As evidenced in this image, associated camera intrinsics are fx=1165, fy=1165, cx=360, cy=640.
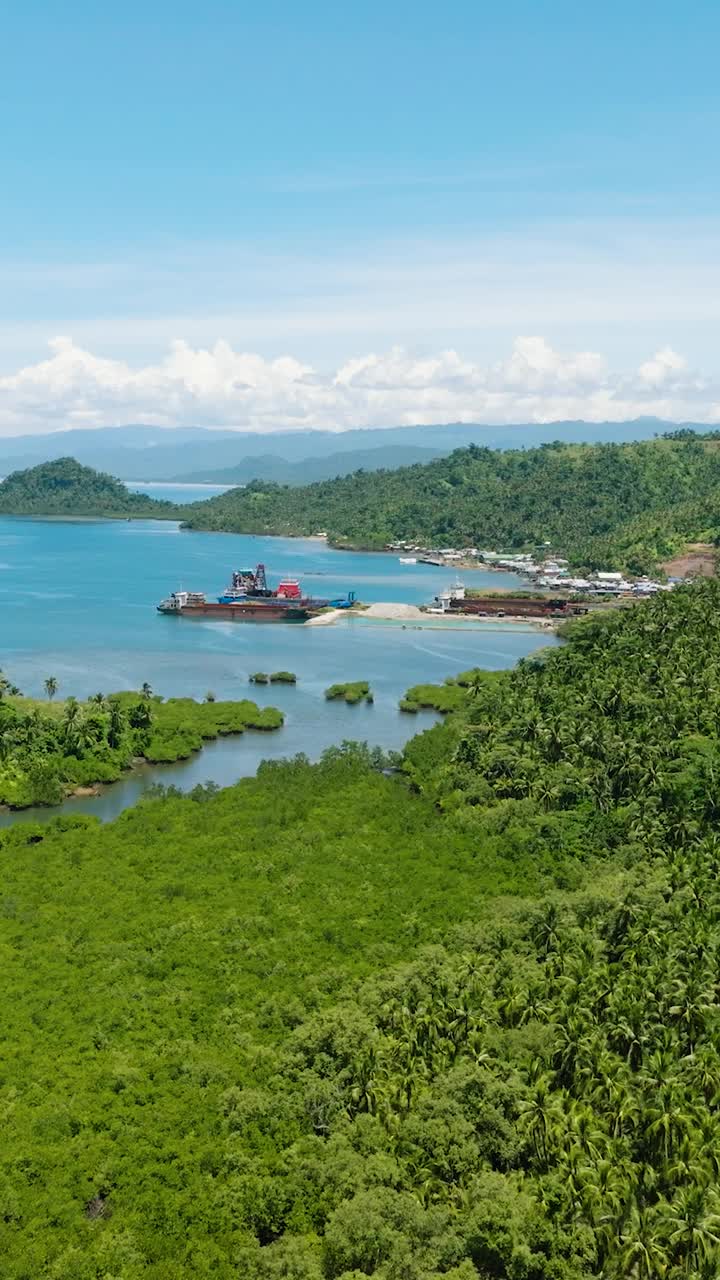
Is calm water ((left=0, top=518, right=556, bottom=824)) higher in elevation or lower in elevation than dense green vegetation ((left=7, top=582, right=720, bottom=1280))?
higher

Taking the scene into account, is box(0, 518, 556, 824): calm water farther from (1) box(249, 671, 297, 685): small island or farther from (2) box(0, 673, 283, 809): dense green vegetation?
(2) box(0, 673, 283, 809): dense green vegetation

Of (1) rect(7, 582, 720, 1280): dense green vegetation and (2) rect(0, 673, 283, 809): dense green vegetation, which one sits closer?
(1) rect(7, 582, 720, 1280): dense green vegetation

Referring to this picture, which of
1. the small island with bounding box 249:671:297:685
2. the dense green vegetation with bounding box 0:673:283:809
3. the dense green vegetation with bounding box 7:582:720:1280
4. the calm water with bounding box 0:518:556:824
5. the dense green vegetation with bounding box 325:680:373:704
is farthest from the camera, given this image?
the small island with bounding box 249:671:297:685

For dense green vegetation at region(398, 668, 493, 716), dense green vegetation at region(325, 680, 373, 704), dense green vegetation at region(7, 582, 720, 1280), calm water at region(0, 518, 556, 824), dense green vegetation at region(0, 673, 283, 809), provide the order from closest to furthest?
dense green vegetation at region(7, 582, 720, 1280), dense green vegetation at region(0, 673, 283, 809), calm water at region(0, 518, 556, 824), dense green vegetation at region(398, 668, 493, 716), dense green vegetation at region(325, 680, 373, 704)

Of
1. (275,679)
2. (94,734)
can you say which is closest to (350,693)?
(275,679)

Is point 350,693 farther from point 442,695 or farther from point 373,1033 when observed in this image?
point 373,1033

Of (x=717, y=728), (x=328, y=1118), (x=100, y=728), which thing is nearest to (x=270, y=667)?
(x=100, y=728)

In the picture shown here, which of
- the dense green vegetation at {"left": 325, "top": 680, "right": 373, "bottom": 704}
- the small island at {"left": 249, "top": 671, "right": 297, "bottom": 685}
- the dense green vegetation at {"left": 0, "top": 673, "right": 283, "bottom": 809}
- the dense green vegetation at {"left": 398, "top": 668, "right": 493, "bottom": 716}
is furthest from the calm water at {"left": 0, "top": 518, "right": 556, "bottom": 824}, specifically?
the dense green vegetation at {"left": 398, "top": 668, "right": 493, "bottom": 716}
